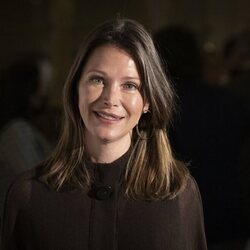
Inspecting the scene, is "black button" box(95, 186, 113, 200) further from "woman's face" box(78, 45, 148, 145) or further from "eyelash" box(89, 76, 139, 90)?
"eyelash" box(89, 76, 139, 90)

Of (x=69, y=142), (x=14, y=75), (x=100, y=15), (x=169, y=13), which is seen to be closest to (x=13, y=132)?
(x=14, y=75)

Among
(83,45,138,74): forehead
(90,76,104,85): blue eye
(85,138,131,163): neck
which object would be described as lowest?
(85,138,131,163): neck

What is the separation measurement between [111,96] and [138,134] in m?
0.20

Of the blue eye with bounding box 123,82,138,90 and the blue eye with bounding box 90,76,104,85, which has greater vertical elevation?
the blue eye with bounding box 90,76,104,85

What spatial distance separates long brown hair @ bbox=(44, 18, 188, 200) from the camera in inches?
65.8

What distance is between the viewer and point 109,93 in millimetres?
1617

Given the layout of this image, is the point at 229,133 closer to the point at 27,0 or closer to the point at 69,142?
the point at 69,142

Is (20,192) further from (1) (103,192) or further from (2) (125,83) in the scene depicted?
(2) (125,83)

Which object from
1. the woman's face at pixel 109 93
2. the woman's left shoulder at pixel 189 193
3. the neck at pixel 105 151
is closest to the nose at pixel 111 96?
the woman's face at pixel 109 93

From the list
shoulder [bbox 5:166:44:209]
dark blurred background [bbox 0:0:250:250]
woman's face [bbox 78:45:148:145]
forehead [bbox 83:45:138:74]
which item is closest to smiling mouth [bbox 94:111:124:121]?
woman's face [bbox 78:45:148:145]

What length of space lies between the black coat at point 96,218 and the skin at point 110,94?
0.37 feet

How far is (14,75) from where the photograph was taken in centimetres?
283

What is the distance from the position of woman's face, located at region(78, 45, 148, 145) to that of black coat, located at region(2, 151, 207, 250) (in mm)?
113

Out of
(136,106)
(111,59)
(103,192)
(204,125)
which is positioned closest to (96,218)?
(103,192)
